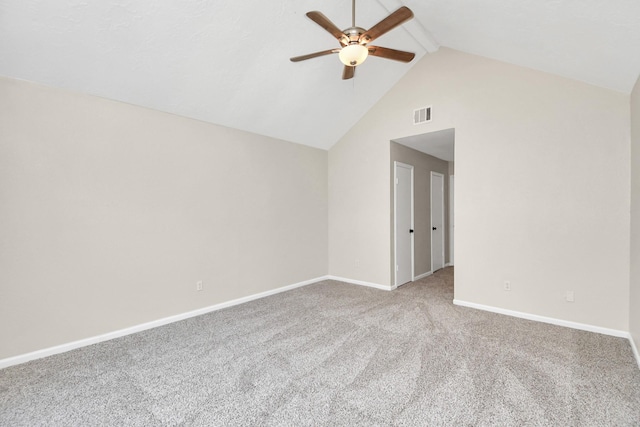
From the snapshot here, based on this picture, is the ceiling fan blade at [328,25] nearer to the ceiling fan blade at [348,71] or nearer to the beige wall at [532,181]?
the ceiling fan blade at [348,71]

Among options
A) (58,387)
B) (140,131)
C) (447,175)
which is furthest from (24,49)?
(447,175)

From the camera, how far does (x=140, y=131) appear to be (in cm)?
325

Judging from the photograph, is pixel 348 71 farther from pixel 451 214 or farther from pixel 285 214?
pixel 451 214

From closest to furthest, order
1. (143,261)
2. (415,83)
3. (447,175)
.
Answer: (143,261)
(415,83)
(447,175)


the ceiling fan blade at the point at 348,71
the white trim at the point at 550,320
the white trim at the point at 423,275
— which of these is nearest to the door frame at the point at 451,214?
the white trim at the point at 423,275

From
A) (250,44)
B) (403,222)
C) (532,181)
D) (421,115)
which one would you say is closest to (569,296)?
(532,181)

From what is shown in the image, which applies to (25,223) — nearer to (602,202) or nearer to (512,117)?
(512,117)

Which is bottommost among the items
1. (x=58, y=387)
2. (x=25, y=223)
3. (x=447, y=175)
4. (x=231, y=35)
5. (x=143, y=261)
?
(x=58, y=387)

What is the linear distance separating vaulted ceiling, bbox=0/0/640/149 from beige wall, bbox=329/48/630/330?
0.28 metres

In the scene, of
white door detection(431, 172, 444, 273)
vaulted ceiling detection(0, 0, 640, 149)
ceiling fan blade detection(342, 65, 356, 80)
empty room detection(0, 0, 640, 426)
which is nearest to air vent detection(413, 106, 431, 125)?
empty room detection(0, 0, 640, 426)

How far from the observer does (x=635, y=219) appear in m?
2.69

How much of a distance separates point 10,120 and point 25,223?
0.87m

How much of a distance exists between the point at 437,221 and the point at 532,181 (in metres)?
2.78

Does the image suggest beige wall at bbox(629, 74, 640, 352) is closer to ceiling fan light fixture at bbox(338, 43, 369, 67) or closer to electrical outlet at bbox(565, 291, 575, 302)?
electrical outlet at bbox(565, 291, 575, 302)
